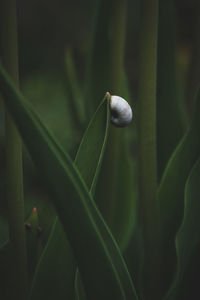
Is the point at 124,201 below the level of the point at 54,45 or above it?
below

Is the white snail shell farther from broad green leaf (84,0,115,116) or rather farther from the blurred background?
the blurred background

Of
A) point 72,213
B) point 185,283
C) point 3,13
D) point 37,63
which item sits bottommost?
point 185,283

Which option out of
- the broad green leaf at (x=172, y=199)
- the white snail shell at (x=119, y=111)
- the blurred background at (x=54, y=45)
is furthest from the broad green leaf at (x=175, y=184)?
the blurred background at (x=54, y=45)

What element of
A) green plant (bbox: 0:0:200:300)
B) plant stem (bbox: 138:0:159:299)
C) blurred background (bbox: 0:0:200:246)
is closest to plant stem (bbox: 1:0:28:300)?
green plant (bbox: 0:0:200:300)

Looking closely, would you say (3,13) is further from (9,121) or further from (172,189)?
(172,189)

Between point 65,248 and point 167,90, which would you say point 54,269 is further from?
point 167,90

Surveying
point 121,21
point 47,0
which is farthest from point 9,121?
point 47,0

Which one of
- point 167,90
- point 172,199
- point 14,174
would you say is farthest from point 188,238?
point 167,90
